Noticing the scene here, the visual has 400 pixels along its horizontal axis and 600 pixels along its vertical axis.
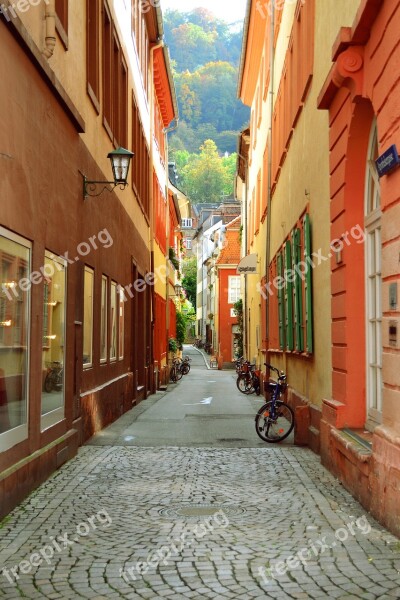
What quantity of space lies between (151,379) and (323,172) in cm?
1503

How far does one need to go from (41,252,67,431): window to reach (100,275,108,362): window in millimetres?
4103

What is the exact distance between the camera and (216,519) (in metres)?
6.76

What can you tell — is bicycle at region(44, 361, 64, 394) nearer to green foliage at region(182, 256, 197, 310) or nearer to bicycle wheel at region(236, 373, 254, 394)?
bicycle wheel at region(236, 373, 254, 394)

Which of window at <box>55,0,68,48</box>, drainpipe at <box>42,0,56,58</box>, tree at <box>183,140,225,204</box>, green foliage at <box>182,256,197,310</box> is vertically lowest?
drainpipe at <box>42,0,56,58</box>

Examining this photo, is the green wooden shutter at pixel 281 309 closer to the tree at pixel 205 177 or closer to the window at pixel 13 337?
the window at pixel 13 337

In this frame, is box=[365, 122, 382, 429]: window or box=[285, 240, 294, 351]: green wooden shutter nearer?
box=[365, 122, 382, 429]: window

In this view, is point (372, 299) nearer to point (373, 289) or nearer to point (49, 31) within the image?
point (373, 289)

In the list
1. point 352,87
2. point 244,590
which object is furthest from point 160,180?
point 244,590

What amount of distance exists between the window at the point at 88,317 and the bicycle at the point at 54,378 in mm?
2266

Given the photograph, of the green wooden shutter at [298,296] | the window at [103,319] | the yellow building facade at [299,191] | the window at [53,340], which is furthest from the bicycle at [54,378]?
the green wooden shutter at [298,296]

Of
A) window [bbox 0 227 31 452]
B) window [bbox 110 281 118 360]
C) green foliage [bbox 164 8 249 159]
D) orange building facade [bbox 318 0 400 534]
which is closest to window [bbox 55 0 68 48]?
window [bbox 0 227 31 452]

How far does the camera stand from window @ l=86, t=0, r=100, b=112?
11.9 m

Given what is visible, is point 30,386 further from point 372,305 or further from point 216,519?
point 372,305

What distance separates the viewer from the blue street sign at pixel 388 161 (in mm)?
6074
